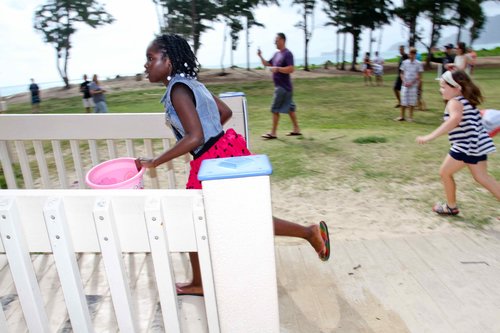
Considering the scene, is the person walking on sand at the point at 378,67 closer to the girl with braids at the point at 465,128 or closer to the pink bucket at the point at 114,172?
the girl with braids at the point at 465,128

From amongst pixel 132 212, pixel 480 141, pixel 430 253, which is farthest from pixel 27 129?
pixel 480 141

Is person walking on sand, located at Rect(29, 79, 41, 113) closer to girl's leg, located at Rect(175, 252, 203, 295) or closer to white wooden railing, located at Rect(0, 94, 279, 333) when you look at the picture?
girl's leg, located at Rect(175, 252, 203, 295)

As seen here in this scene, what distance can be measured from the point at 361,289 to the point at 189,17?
36087 millimetres

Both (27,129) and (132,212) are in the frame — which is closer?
(132,212)

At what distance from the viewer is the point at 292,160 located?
602 cm

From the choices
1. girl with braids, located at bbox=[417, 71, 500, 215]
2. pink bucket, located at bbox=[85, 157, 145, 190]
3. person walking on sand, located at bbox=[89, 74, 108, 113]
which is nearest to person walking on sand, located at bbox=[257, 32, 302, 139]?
girl with braids, located at bbox=[417, 71, 500, 215]

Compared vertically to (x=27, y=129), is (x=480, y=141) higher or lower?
lower

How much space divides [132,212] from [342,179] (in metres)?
4.04

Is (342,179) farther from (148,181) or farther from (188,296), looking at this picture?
(188,296)

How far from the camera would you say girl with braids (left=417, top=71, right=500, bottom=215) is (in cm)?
347

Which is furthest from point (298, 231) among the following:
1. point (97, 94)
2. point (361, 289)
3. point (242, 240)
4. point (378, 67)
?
point (378, 67)

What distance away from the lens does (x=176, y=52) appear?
2311mm

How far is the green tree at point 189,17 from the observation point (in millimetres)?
34281

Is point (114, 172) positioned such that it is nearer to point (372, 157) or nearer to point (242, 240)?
point (242, 240)
